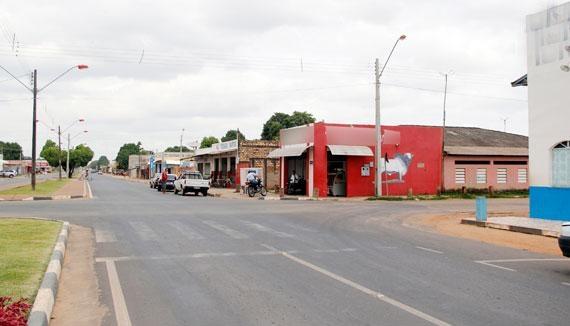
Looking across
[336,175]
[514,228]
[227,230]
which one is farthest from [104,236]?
[336,175]

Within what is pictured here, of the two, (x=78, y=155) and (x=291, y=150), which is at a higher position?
(x=78, y=155)

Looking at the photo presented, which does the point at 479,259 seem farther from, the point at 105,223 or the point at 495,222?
the point at 105,223

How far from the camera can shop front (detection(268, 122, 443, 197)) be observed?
35.1 m

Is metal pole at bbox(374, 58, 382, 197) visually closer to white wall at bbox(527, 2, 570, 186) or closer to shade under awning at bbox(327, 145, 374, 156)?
shade under awning at bbox(327, 145, 374, 156)

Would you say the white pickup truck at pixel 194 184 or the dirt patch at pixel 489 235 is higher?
the white pickup truck at pixel 194 184

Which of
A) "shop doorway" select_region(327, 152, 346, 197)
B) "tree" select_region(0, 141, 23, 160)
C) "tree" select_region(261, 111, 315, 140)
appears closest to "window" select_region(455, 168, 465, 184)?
"shop doorway" select_region(327, 152, 346, 197)

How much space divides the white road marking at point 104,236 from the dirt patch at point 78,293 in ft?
2.70

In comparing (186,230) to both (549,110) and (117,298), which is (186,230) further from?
(549,110)

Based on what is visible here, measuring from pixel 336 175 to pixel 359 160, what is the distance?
178 centimetres

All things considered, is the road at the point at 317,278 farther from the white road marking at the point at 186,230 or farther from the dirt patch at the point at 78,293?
the dirt patch at the point at 78,293

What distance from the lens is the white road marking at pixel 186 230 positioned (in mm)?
13664

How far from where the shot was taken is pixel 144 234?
14023mm

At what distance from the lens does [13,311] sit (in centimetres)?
588

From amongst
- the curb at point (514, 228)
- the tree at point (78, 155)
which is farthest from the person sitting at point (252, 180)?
the tree at point (78, 155)
